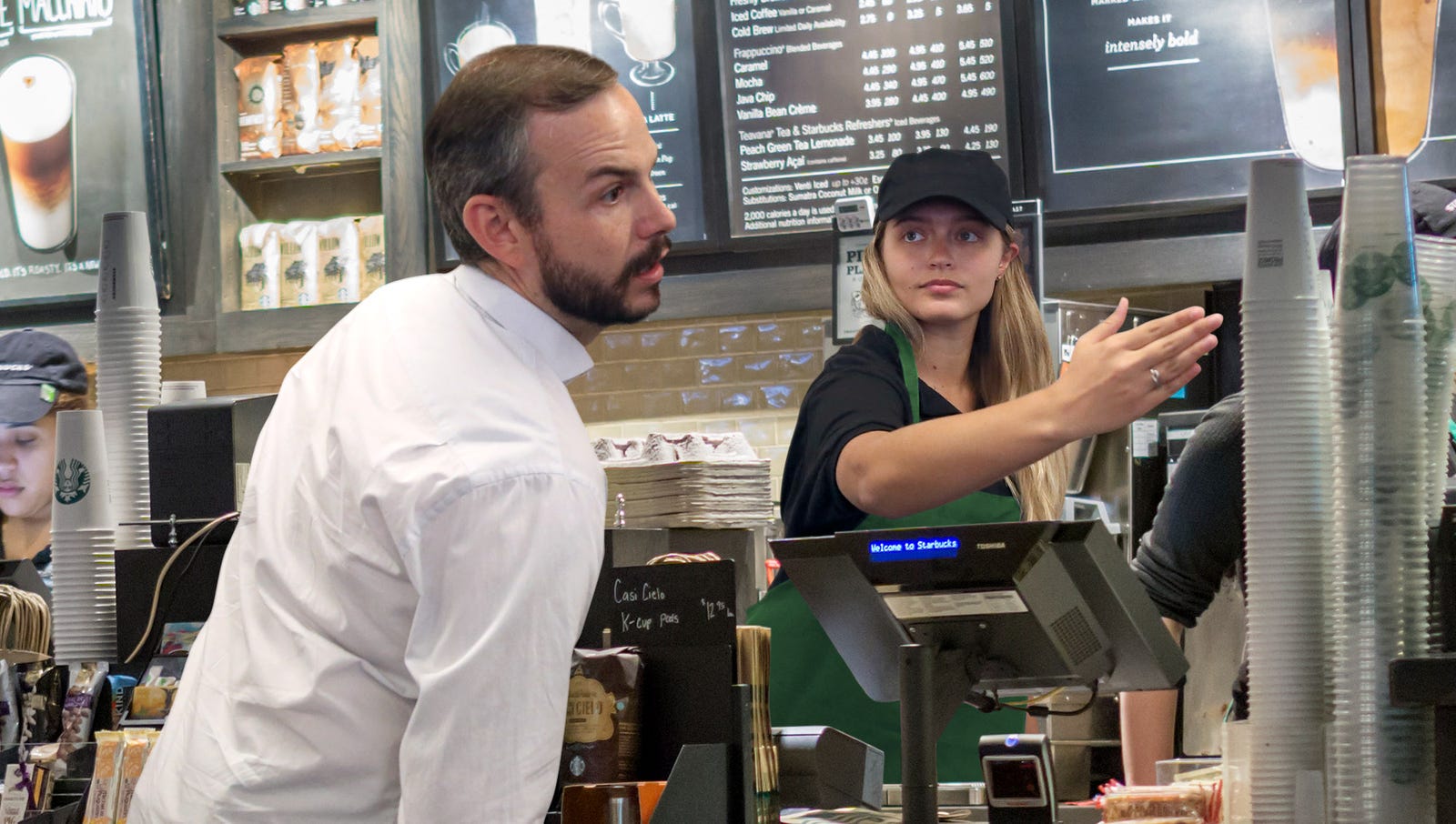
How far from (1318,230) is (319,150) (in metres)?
2.92

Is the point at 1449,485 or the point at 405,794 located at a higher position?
the point at 1449,485

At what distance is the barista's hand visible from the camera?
1593 millimetres

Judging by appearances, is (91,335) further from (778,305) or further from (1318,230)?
(1318,230)

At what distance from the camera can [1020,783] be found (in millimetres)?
1670

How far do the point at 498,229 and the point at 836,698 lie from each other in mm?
1017

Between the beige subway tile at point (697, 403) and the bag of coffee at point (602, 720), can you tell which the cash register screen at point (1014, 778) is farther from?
the beige subway tile at point (697, 403)

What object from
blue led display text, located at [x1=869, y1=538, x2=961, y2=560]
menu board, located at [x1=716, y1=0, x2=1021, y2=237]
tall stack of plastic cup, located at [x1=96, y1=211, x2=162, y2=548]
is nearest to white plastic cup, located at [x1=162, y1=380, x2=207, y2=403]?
tall stack of plastic cup, located at [x1=96, y1=211, x2=162, y2=548]

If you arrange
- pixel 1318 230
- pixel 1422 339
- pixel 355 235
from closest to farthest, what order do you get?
1. pixel 1422 339
2. pixel 1318 230
3. pixel 355 235

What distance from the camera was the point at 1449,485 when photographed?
155 centimetres

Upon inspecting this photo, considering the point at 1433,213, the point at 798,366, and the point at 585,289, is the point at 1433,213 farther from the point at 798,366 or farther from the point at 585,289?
the point at 798,366

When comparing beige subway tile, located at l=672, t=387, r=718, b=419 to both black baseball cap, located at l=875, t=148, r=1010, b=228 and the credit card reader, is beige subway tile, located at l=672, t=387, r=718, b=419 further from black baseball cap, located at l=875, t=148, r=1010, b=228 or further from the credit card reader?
the credit card reader

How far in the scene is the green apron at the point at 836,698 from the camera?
2.21 metres

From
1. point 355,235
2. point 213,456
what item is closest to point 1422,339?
point 213,456

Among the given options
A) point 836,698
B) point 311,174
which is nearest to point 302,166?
point 311,174
